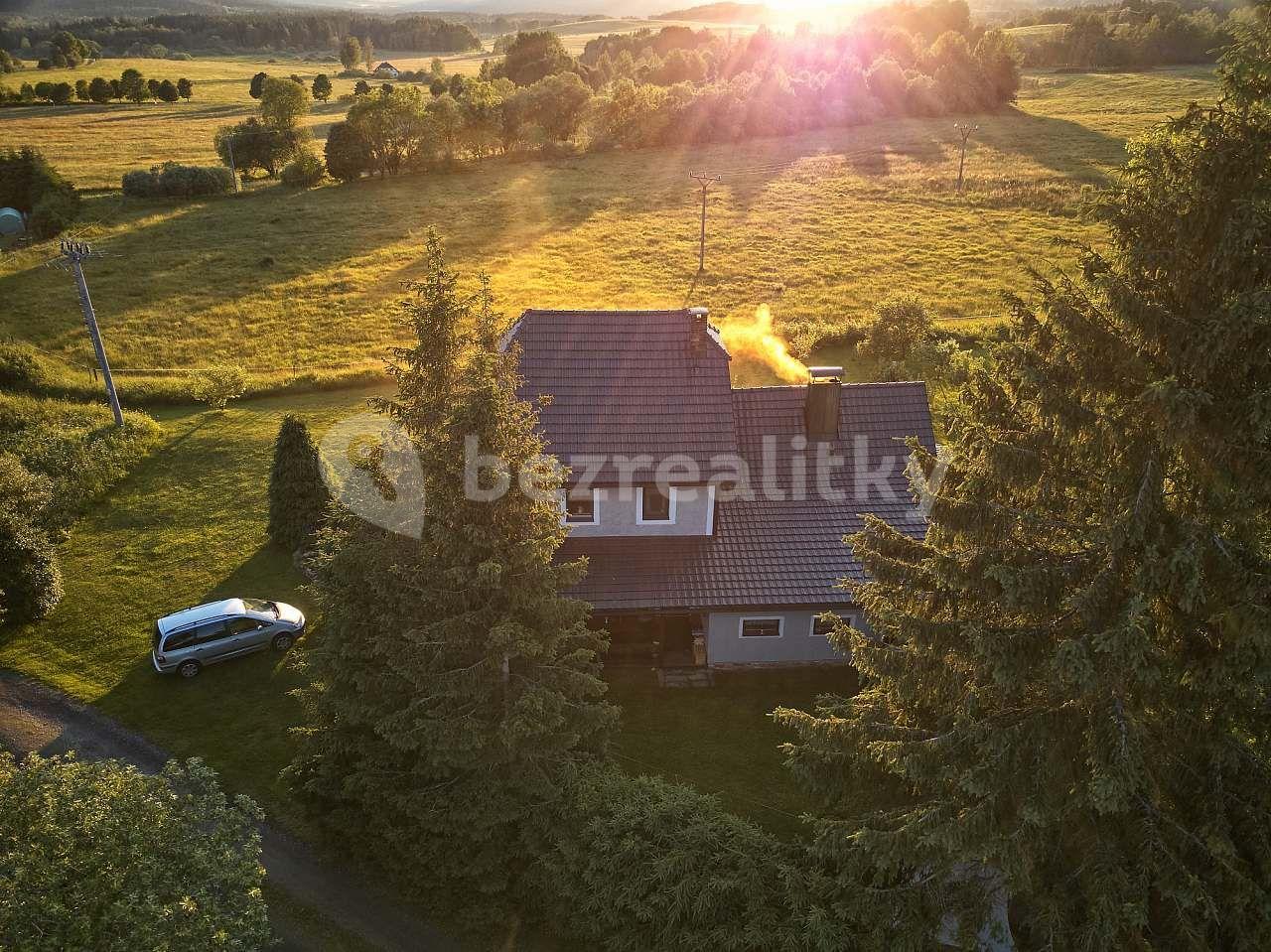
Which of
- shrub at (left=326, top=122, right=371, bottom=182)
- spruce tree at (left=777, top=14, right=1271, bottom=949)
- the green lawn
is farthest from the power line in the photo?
shrub at (left=326, top=122, right=371, bottom=182)

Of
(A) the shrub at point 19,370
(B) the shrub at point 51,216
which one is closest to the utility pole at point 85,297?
(A) the shrub at point 19,370

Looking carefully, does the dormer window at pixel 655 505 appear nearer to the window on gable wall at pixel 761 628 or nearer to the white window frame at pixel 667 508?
the white window frame at pixel 667 508

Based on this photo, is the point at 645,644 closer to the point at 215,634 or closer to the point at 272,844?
the point at 272,844

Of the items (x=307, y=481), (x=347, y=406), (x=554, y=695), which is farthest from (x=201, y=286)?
(x=554, y=695)

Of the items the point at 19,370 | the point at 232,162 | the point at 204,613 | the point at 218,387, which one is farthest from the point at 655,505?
the point at 232,162

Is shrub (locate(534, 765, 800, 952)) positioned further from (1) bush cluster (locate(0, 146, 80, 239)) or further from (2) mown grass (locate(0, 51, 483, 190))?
(2) mown grass (locate(0, 51, 483, 190))

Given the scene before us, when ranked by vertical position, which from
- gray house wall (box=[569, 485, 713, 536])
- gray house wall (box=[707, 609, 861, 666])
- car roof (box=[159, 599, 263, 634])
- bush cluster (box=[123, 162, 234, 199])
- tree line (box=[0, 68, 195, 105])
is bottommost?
gray house wall (box=[707, 609, 861, 666])
